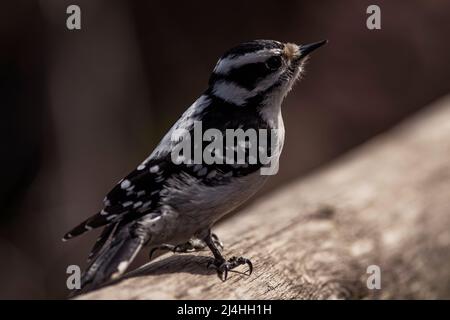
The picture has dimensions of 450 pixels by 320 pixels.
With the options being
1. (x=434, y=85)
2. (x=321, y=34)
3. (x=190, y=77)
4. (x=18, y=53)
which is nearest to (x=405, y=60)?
(x=434, y=85)

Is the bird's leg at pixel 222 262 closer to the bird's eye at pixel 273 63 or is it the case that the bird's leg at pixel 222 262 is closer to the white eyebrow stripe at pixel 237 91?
the white eyebrow stripe at pixel 237 91

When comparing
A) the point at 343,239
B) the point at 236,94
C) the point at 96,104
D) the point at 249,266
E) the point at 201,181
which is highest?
the point at 236,94

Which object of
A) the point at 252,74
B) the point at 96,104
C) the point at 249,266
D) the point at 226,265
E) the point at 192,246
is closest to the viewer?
the point at 226,265

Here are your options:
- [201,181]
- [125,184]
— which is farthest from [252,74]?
[125,184]

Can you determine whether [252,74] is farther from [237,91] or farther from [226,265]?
[226,265]

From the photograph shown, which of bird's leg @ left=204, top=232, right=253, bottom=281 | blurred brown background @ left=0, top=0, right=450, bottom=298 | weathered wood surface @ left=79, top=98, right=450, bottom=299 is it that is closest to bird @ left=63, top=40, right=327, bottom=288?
bird's leg @ left=204, top=232, right=253, bottom=281

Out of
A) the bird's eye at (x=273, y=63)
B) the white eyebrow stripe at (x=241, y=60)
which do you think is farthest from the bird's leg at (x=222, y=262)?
the bird's eye at (x=273, y=63)

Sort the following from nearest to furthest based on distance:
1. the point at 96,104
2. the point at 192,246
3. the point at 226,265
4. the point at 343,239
A: the point at 226,265, the point at 192,246, the point at 343,239, the point at 96,104

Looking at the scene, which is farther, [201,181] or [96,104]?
[96,104]
